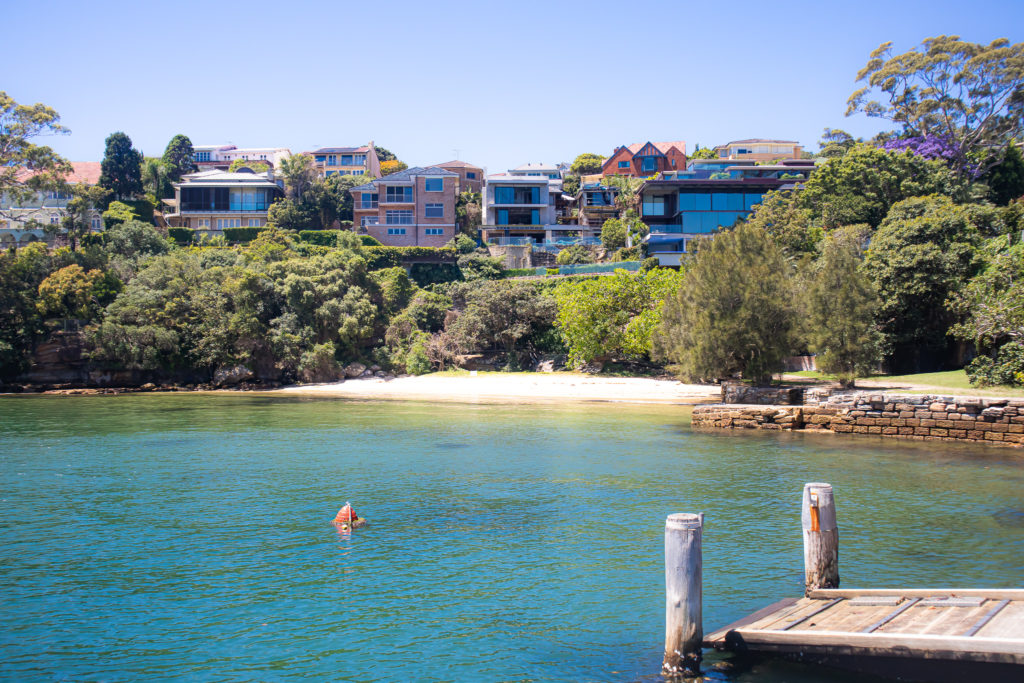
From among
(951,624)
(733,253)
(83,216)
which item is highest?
(83,216)

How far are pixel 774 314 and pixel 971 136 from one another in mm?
41554

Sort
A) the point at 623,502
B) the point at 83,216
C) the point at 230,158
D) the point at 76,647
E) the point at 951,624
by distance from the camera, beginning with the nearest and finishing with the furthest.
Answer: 1. the point at 951,624
2. the point at 76,647
3. the point at 623,502
4. the point at 83,216
5. the point at 230,158

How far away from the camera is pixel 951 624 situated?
29.3ft

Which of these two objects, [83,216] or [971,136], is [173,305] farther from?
[971,136]

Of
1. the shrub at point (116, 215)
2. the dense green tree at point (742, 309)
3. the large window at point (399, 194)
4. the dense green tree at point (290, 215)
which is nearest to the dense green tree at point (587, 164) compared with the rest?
the large window at point (399, 194)

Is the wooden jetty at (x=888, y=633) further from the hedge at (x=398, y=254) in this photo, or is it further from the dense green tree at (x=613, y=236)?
the dense green tree at (x=613, y=236)

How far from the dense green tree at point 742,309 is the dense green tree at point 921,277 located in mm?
5708

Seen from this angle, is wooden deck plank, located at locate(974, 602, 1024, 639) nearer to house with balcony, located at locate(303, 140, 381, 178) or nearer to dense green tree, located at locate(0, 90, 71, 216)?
dense green tree, located at locate(0, 90, 71, 216)

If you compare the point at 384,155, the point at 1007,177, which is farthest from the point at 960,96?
the point at 384,155

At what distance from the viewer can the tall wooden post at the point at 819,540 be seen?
11031 millimetres

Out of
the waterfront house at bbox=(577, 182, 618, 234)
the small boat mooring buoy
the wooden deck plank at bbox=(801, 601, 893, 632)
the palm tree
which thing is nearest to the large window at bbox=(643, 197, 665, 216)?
the waterfront house at bbox=(577, 182, 618, 234)

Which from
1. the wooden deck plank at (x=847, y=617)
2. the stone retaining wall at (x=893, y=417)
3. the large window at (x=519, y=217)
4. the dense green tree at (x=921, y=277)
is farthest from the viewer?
the large window at (x=519, y=217)

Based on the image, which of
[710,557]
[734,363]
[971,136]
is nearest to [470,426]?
[734,363]

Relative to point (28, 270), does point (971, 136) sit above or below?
above
